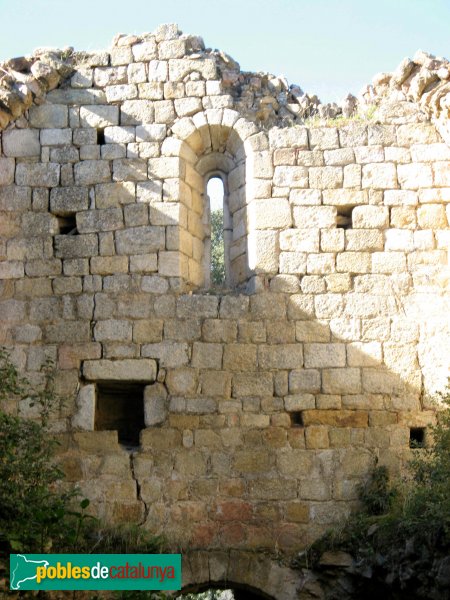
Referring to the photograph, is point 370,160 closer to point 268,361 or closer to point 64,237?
point 268,361

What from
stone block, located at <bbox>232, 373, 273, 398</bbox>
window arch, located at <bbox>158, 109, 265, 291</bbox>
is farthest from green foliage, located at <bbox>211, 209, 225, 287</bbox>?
stone block, located at <bbox>232, 373, 273, 398</bbox>

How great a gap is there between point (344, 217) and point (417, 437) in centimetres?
247

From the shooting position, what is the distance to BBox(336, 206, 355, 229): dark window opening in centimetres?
1090

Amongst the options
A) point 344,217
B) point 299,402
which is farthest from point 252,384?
point 344,217

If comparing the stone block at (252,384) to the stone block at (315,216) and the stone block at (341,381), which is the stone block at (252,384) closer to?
the stone block at (341,381)

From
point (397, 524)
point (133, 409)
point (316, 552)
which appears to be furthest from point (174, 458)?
point (397, 524)

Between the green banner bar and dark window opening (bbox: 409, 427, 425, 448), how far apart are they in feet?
9.18

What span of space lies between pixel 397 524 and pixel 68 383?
3.64 meters

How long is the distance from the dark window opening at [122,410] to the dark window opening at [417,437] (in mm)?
2787

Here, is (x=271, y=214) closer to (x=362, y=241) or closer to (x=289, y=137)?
(x=289, y=137)

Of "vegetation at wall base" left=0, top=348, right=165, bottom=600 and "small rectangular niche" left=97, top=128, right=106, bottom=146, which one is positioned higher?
"small rectangular niche" left=97, top=128, right=106, bottom=146

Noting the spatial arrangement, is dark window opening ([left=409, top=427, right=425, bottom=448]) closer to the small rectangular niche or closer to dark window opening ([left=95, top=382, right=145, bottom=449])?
dark window opening ([left=95, top=382, right=145, bottom=449])

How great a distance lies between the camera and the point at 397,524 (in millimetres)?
9070

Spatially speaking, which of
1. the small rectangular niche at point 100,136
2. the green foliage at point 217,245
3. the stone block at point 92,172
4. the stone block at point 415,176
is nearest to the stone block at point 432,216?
the stone block at point 415,176
